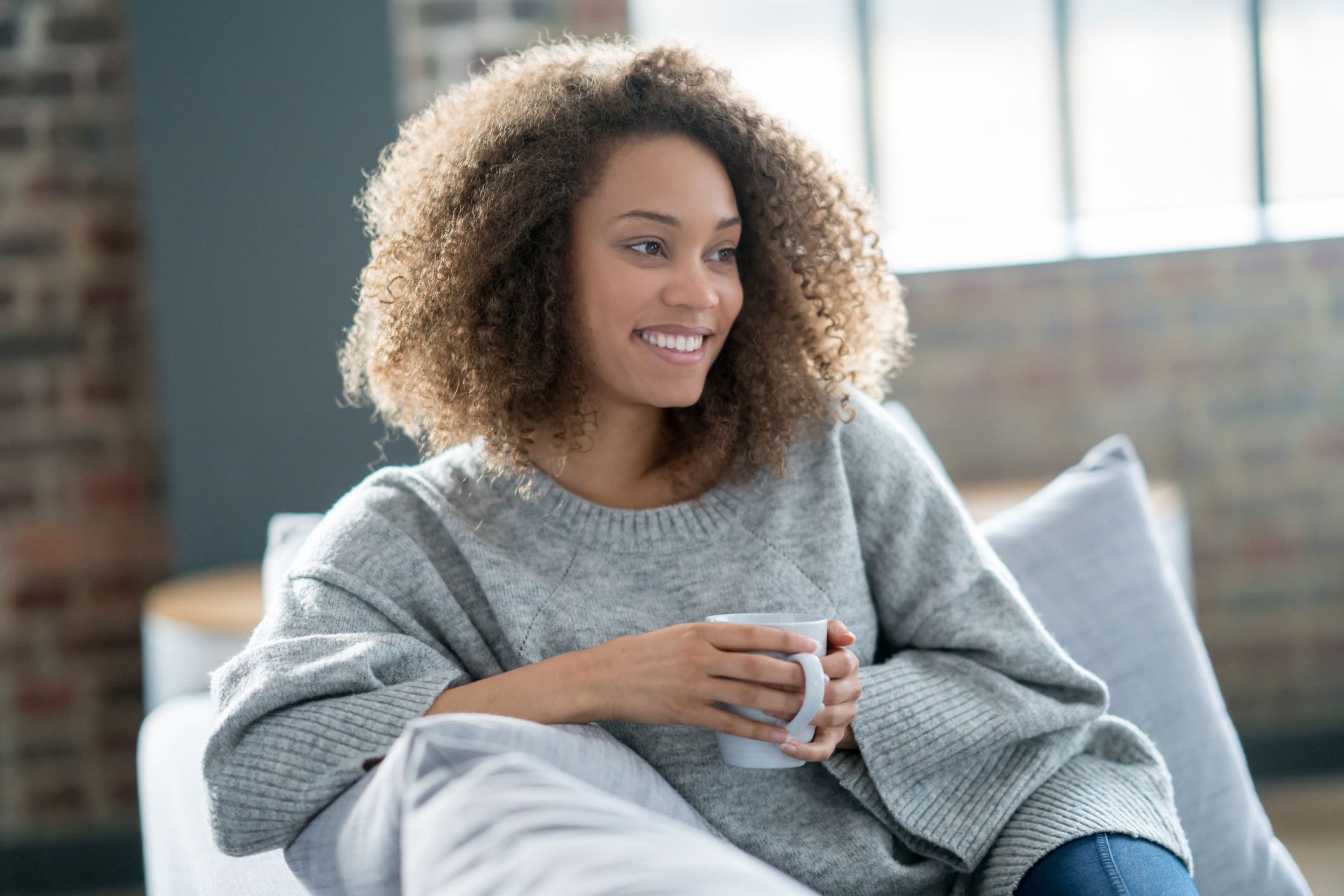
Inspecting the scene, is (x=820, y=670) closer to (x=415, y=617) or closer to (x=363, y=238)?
(x=415, y=617)

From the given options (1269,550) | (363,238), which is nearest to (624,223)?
(363,238)

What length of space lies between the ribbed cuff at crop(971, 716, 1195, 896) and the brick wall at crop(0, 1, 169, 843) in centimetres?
219

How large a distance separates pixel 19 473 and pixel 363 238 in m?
0.98

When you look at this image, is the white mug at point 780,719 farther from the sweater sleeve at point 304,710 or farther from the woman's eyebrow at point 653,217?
the woman's eyebrow at point 653,217

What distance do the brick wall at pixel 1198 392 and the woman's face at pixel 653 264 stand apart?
5.90 feet

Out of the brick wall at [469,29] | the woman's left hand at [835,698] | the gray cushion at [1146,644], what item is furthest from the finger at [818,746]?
the brick wall at [469,29]

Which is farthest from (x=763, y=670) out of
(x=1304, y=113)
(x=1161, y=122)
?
(x=1304, y=113)

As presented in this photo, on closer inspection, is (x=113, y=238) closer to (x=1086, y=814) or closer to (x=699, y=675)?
(x=699, y=675)

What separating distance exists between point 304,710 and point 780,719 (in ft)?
1.43

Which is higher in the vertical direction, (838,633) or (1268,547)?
(838,633)

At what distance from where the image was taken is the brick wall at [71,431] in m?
2.76

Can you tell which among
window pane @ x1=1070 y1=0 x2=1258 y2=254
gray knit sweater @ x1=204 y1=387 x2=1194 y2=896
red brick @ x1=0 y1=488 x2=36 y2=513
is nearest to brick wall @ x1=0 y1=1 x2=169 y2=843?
red brick @ x1=0 y1=488 x2=36 y2=513

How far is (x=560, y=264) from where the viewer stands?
1.49 meters

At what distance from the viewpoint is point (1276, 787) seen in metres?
3.23
